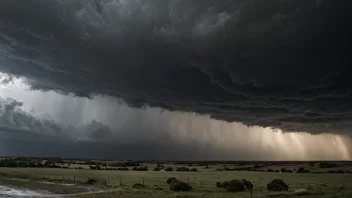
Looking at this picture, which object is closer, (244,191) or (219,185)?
(244,191)

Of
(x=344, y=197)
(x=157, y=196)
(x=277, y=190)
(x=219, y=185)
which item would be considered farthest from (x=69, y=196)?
(x=344, y=197)

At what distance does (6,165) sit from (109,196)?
132m

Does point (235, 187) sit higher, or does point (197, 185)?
point (235, 187)

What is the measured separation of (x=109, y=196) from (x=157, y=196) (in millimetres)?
7152

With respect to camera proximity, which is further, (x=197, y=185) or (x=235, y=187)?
(x=197, y=185)

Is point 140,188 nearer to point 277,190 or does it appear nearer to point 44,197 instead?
point 44,197

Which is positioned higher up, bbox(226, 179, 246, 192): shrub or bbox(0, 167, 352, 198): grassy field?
bbox(226, 179, 246, 192): shrub

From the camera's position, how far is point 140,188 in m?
64.6

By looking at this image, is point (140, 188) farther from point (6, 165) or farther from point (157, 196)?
point (6, 165)

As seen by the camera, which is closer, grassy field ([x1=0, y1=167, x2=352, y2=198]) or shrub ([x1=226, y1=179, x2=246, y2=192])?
grassy field ([x1=0, y1=167, x2=352, y2=198])

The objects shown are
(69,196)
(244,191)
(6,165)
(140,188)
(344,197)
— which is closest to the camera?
(344,197)

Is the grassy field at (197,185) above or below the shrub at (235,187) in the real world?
below

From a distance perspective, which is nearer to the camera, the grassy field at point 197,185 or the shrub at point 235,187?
the grassy field at point 197,185

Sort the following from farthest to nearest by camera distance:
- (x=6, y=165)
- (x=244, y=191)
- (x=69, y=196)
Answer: (x=6, y=165) < (x=244, y=191) < (x=69, y=196)
